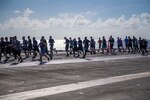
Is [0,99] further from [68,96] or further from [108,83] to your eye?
[108,83]

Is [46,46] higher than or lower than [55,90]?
higher

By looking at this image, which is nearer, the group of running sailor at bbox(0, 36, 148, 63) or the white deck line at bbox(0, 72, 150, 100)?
the white deck line at bbox(0, 72, 150, 100)

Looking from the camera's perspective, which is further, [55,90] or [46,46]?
[46,46]

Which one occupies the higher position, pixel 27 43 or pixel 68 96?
pixel 27 43

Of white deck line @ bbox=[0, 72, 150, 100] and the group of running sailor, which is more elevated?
the group of running sailor

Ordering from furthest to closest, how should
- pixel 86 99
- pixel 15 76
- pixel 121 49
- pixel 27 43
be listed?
pixel 121 49, pixel 27 43, pixel 15 76, pixel 86 99

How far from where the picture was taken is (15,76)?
1184cm

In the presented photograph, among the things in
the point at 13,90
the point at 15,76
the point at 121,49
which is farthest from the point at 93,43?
the point at 13,90

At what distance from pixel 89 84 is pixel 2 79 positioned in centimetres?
336

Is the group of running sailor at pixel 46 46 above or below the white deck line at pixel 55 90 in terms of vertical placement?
above

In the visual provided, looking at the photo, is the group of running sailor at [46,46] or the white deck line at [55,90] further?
the group of running sailor at [46,46]

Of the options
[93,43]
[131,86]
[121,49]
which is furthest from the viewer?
[121,49]

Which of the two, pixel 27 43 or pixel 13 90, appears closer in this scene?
pixel 13 90

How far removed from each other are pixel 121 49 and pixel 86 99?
100.0 ft
